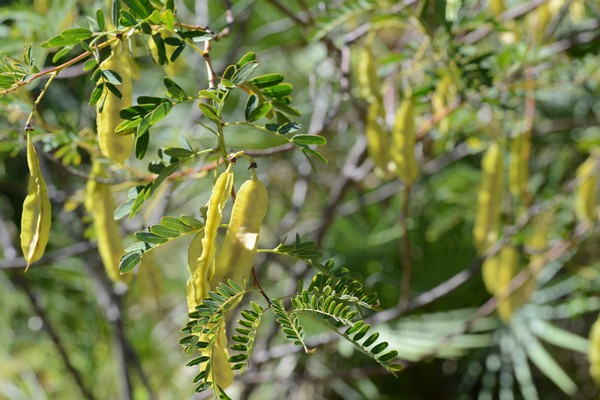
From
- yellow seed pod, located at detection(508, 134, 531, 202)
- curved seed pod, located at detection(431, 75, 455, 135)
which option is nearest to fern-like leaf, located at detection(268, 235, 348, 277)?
curved seed pod, located at detection(431, 75, 455, 135)

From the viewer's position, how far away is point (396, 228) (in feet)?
5.27

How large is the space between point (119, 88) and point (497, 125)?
26.0 inches

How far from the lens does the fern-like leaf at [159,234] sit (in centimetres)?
45

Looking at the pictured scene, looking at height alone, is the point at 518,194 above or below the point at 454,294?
above

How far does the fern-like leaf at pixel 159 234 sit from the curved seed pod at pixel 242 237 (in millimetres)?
45

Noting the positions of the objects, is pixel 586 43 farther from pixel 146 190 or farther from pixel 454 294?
pixel 146 190

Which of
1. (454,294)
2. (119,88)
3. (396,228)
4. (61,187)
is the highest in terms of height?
(119,88)

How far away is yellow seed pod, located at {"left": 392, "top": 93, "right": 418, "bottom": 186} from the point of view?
0.73 m

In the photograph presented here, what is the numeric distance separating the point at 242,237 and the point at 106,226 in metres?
0.22

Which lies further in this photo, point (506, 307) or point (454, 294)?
point (454, 294)

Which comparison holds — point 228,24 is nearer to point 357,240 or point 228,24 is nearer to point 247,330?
point 247,330

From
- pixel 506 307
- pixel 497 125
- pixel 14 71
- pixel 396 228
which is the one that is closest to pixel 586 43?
pixel 497 125

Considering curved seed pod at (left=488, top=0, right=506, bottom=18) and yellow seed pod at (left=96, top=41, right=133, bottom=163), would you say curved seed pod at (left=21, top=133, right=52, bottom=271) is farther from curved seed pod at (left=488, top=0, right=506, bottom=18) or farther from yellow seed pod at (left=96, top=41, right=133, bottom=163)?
curved seed pod at (left=488, top=0, right=506, bottom=18)

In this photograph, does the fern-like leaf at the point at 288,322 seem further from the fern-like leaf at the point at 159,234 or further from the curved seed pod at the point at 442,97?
the curved seed pod at the point at 442,97
